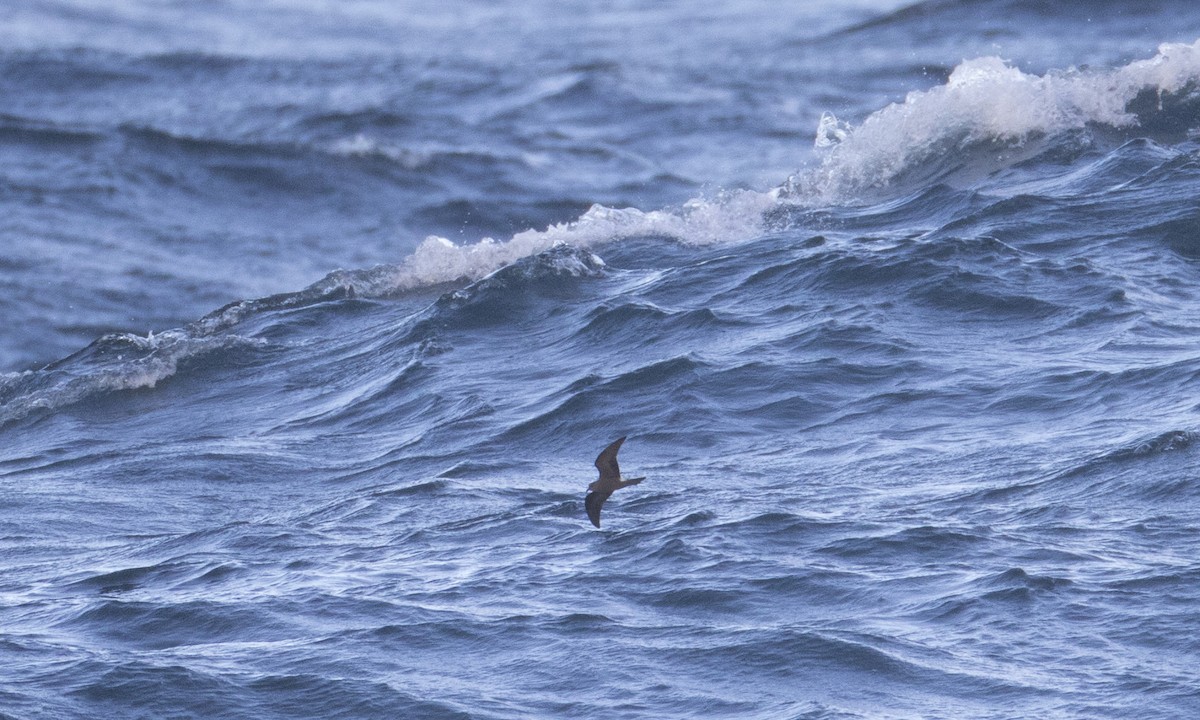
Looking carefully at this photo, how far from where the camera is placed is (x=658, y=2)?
151 feet

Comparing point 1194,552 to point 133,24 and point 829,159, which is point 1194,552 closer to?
point 829,159

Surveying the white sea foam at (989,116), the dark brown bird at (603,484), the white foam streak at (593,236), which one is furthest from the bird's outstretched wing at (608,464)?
the white sea foam at (989,116)

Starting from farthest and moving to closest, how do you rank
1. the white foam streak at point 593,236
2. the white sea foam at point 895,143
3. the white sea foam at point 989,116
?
the white sea foam at point 989,116 < the white sea foam at point 895,143 < the white foam streak at point 593,236

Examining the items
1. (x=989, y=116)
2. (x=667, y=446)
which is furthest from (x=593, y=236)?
(x=667, y=446)

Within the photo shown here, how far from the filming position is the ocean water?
9625 mm

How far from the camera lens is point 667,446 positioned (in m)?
12.8

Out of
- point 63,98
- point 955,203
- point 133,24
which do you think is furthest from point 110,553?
point 133,24

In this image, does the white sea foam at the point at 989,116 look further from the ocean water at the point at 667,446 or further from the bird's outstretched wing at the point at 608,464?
the bird's outstretched wing at the point at 608,464

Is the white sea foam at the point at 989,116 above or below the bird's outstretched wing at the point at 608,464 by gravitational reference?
above

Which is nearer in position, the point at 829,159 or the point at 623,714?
the point at 623,714

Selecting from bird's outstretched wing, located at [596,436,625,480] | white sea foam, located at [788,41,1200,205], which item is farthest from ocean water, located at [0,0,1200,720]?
bird's outstretched wing, located at [596,436,625,480]

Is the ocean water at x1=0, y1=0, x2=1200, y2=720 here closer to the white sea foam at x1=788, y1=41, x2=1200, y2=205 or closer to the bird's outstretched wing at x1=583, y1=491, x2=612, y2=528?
the white sea foam at x1=788, y1=41, x2=1200, y2=205

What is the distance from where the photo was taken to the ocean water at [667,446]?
379 inches

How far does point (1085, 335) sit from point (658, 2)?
109 ft
